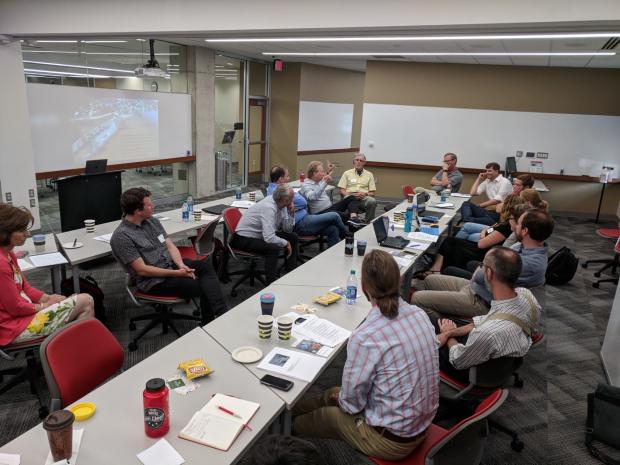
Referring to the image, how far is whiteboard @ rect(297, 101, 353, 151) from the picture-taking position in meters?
12.1

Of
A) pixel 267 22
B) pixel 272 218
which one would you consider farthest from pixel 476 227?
pixel 267 22

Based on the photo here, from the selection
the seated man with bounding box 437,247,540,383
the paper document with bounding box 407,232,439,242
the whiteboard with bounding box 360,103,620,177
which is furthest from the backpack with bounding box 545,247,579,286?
the whiteboard with bounding box 360,103,620,177

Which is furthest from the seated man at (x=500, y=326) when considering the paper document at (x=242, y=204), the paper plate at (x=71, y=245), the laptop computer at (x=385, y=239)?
the paper document at (x=242, y=204)

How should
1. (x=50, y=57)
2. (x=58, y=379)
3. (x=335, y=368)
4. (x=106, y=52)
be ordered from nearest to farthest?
(x=58, y=379)
(x=335, y=368)
(x=50, y=57)
(x=106, y=52)

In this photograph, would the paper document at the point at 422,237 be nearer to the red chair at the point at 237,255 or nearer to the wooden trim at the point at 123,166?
the red chair at the point at 237,255

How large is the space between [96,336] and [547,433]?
9.67ft

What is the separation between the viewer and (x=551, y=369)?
3867 millimetres

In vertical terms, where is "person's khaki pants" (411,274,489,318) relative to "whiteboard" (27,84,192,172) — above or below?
below

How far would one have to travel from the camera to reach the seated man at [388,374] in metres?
1.95

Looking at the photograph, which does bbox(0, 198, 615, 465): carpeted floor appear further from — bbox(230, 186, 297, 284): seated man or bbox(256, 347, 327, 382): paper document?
bbox(256, 347, 327, 382): paper document

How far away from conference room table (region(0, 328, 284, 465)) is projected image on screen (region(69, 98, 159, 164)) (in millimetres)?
6017

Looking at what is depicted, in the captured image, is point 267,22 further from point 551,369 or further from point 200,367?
point 551,369

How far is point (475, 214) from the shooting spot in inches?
256

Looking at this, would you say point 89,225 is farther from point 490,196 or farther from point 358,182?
point 490,196
